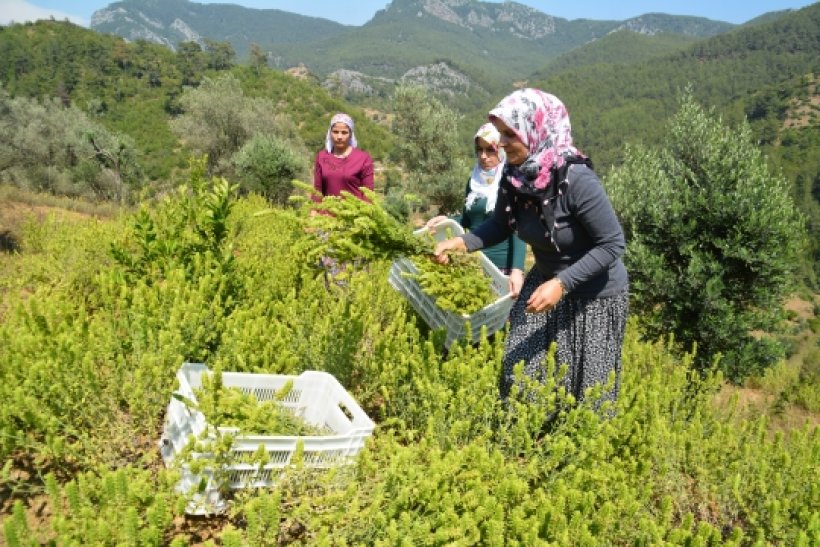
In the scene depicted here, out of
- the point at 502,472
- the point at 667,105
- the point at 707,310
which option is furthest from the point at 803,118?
the point at 502,472

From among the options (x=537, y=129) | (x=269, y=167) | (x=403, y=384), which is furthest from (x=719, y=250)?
(x=269, y=167)

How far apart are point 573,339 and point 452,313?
2.32ft

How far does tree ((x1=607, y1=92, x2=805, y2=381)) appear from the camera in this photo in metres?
6.53

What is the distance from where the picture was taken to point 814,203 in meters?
75.9

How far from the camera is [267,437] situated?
1944mm

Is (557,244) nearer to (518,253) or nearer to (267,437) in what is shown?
(518,253)

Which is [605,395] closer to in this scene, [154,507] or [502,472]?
[502,472]

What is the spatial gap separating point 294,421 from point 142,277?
5.53 ft

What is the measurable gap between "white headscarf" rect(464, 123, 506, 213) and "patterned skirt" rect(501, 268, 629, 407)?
3.26 ft

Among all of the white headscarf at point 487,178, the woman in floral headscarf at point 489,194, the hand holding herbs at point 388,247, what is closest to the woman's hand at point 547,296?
the hand holding herbs at point 388,247

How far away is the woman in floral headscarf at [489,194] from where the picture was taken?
357 cm

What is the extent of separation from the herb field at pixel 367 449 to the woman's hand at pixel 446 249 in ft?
1.63

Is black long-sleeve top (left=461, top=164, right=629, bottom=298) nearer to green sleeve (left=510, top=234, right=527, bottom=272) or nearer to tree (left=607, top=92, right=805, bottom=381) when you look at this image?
green sleeve (left=510, top=234, right=527, bottom=272)

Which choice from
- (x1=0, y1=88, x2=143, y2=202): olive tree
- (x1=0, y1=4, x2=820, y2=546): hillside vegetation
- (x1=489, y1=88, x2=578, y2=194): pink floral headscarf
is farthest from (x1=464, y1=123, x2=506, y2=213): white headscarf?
(x1=0, y1=88, x2=143, y2=202): olive tree
